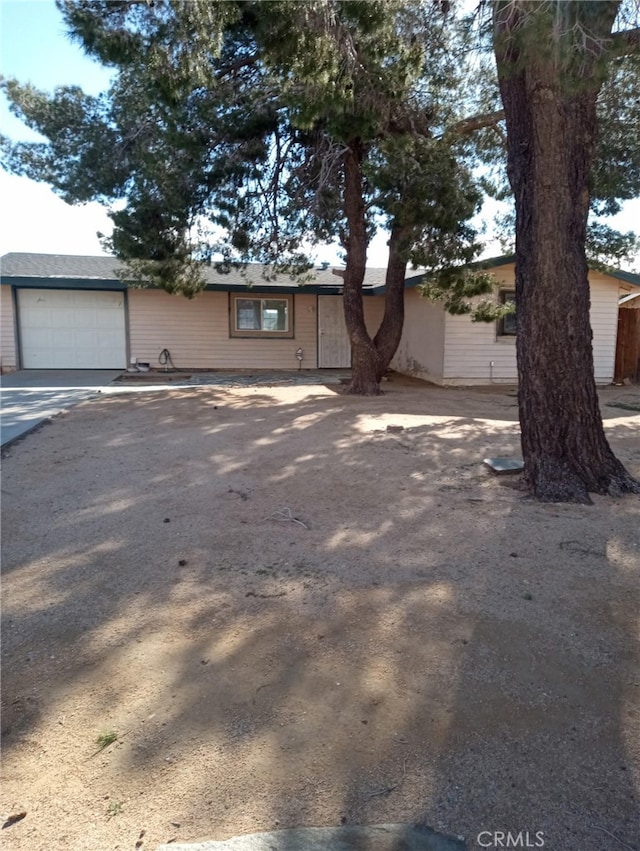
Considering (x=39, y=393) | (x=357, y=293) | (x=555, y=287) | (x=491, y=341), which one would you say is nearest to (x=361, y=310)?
(x=357, y=293)

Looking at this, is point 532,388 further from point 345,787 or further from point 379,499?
point 345,787

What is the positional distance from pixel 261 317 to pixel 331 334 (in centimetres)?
227

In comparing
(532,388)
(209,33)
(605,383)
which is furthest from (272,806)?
(605,383)

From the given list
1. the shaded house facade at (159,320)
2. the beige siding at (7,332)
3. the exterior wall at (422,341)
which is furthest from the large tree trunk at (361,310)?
the beige siding at (7,332)

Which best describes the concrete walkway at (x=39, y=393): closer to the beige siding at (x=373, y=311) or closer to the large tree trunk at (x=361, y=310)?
the large tree trunk at (x=361, y=310)

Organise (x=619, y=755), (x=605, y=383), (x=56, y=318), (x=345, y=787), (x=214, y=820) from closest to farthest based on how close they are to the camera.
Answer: (x=214, y=820), (x=345, y=787), (x=619, y=755), (x=605, y=383), (x=56, y=318)

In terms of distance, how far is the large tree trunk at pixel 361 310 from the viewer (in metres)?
12.0

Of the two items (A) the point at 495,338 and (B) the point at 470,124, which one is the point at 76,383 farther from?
(A) the point at 495,338

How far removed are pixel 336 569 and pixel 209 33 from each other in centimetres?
522

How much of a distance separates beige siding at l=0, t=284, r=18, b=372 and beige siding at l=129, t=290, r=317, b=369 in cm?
313

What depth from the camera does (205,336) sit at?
1816cm

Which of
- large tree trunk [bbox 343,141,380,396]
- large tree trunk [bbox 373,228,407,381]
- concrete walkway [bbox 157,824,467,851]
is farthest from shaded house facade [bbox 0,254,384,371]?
concrete walkway [bbox 157,824,467,851]

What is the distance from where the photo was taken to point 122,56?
6367 millimetres

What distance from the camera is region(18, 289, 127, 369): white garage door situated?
16969 millimetres
